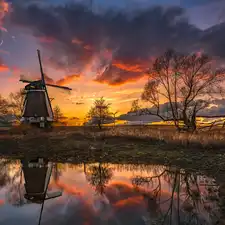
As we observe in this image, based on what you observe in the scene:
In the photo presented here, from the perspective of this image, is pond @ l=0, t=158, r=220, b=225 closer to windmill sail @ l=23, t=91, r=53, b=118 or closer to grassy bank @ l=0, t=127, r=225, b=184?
grassy bank @ l=0, t=127, r=225, b=184

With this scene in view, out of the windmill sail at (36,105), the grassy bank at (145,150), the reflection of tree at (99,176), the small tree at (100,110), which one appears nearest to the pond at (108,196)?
the reflection of tree at (99,176)

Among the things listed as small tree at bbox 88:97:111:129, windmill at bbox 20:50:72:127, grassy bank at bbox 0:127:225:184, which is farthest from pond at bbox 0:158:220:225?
small tree at bbox 88:97:111:129

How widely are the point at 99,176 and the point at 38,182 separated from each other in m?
3.72

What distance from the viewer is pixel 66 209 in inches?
369

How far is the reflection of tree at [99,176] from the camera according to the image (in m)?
12.7

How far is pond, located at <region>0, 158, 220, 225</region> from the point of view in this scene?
842 cm

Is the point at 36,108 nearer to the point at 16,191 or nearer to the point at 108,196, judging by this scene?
the point at 16,191

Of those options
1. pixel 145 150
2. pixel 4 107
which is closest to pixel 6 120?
pixel 4 107

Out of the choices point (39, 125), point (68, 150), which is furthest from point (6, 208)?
point (39, 125)

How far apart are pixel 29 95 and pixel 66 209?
133ft

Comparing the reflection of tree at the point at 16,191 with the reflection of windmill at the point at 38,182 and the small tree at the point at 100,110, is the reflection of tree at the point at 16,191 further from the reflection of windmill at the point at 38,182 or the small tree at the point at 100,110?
the small tree at the point at 100,110

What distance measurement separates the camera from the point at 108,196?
10953 millimetres

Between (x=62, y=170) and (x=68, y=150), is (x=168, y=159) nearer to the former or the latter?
(x=62, y=170)

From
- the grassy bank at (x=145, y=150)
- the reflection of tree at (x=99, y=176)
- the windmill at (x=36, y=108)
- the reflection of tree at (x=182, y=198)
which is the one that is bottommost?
the reflection of tree at (x=182, y=198)
